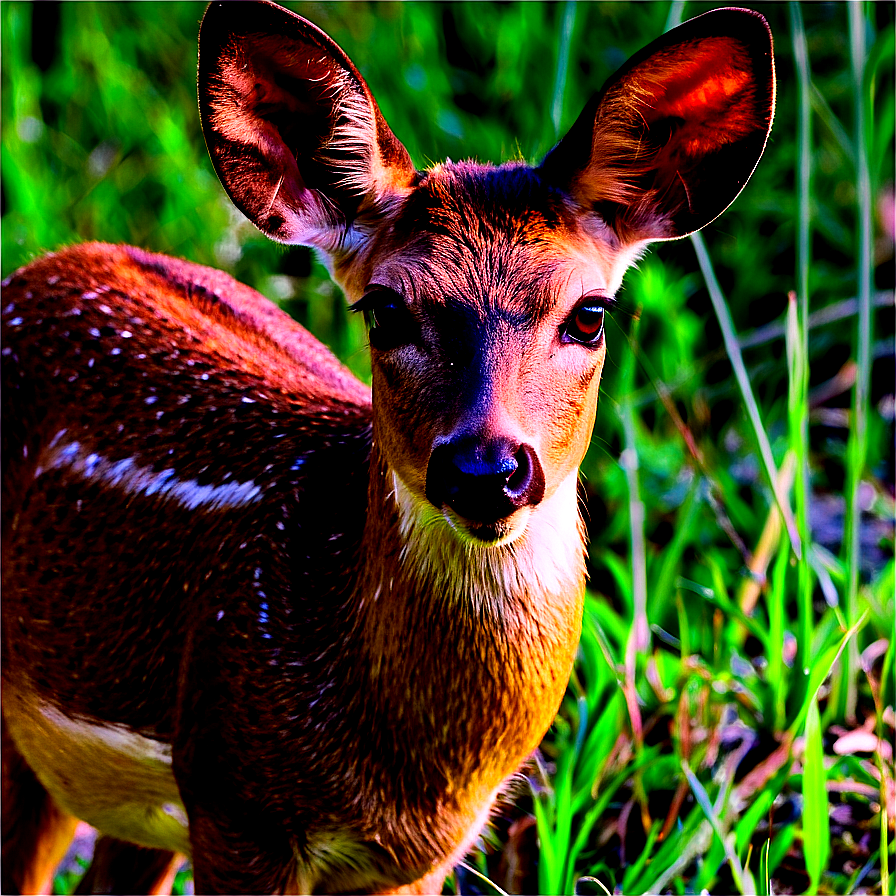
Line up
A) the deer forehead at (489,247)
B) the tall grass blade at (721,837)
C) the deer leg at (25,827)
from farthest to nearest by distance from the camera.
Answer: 1. the deer leg at (25,827)
2. the tall grass blade at (721,837)
3. the deer forehead at (489,247)

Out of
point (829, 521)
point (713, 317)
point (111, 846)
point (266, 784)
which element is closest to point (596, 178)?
point (266, 784)

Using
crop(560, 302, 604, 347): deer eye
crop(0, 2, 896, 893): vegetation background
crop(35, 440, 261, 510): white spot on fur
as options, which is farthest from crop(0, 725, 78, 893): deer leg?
crop(560, 302, 604, 347): deer eye

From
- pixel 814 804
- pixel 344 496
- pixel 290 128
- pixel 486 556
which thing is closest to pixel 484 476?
pixel 486 556

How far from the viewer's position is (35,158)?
258 inches

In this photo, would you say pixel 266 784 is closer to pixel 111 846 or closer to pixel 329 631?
pixel 329 631

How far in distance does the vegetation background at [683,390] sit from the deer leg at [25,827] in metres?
0.44

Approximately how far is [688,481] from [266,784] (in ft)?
8.76

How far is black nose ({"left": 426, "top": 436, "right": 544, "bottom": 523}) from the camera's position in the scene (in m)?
2.24

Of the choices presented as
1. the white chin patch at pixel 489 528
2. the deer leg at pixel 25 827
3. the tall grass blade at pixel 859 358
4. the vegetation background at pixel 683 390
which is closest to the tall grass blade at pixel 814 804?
the vegetation background at pixel 683 390

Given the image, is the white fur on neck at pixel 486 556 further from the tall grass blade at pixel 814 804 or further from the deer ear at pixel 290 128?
the tall grass blade at pixel 814 804

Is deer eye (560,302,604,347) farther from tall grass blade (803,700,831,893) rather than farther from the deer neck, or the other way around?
tall grass blade (803,700,831,893)

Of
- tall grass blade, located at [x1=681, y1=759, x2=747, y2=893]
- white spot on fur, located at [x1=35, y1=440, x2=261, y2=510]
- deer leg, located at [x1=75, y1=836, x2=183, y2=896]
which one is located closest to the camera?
tall grass blade, located at [x1=681, y1=759, x2=747, y2=893]

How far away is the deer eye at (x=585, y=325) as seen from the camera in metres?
2.52

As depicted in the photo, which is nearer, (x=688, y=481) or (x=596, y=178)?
(x=596, y=178)
